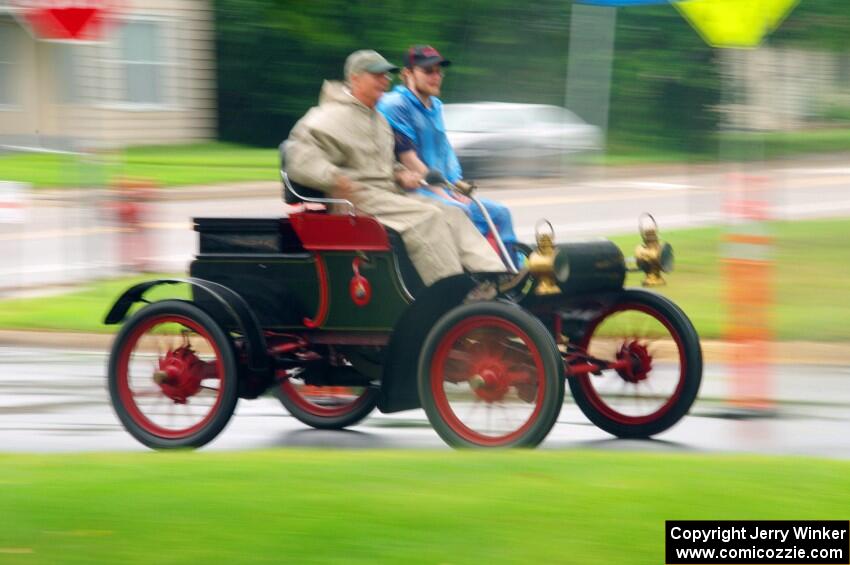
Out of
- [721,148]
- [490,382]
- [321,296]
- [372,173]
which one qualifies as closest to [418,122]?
[372,173]

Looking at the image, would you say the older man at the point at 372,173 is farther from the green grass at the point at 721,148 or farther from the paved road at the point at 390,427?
the green grass at the point at 721,148

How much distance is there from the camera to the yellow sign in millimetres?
9266

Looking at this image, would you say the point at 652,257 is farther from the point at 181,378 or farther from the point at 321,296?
the point at 181,378

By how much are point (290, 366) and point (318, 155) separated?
112 centimetres

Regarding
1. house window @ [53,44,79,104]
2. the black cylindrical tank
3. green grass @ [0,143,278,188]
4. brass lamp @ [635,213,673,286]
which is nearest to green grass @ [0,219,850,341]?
brass lamp @ [635,213,673,286]

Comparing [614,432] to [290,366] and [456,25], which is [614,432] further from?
[456,25]

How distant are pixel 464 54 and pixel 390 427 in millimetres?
27807

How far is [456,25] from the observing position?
117 feet

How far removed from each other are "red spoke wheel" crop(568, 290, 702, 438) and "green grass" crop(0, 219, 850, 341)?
3979 mm

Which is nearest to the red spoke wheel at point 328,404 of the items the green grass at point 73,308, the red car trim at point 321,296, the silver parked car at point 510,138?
the red car trim at point 321,296

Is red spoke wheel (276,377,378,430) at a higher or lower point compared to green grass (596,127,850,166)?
lower

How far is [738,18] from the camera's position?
366 inches

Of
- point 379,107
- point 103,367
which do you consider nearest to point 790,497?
point 379,107

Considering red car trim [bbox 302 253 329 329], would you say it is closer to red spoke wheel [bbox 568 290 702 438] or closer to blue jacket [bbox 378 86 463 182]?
blue jacket [bbox 378 86 463 182]
